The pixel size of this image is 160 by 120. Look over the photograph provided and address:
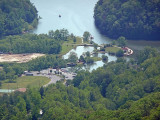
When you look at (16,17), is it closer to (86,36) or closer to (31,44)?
(86,36)

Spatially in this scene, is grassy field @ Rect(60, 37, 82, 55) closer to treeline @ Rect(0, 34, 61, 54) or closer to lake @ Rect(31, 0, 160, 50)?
treeline @ Rect(0, 34, 61, 54)

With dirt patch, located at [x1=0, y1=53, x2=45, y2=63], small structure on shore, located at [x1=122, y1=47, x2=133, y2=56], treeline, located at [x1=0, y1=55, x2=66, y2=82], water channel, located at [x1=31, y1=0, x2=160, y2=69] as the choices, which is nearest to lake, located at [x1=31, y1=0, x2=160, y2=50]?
water channel, located at [x1=31, y1=0, x2=160, y2=69]

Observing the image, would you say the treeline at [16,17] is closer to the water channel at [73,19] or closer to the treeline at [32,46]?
the water channel at [73,19]

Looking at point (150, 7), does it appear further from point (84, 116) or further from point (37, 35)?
point (84, 116)

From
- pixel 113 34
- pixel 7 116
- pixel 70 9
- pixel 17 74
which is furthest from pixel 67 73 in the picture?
pixel 70 9

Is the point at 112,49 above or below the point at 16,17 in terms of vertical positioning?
below

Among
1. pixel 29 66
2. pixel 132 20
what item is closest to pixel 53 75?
pixel 29 66

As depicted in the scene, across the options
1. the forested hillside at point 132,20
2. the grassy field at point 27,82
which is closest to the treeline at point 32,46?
the grassy field at point 27,82
